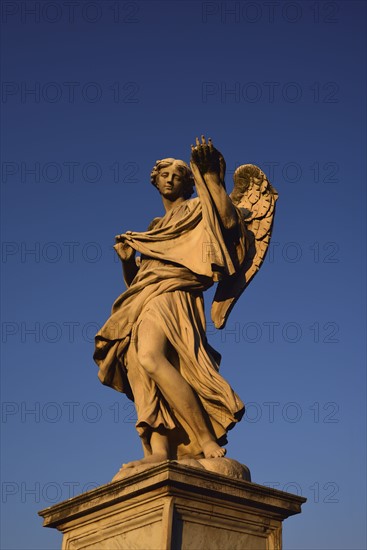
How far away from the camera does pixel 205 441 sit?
962cm

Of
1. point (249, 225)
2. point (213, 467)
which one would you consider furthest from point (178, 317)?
point (213, 467)

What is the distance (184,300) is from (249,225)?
4.66 ft

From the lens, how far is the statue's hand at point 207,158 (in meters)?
10.3

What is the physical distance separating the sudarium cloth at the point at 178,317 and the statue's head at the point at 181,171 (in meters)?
0.34

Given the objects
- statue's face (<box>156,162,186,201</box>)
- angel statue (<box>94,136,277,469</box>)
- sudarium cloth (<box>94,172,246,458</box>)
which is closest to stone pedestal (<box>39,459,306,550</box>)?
angel statue (<box>94,136,277,469</box>)

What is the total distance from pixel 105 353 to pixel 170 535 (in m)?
2.70

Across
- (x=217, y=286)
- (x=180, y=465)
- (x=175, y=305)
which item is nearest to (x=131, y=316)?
(x=175, y=305)

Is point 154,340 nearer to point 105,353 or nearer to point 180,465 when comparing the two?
point 105,353

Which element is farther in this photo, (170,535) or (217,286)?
(217,286)

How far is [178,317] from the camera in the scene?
1020 centimetres

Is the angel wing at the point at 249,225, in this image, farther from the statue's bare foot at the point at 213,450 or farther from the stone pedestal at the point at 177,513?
the stone pedestal at the point at 177,513

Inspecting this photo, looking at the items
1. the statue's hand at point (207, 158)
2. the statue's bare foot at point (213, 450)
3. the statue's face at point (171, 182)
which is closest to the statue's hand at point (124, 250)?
the statue's face at point (171, 182)

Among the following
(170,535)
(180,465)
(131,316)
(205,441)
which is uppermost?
(131,316)

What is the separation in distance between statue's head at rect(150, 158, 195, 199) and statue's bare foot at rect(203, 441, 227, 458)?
3.20 m
